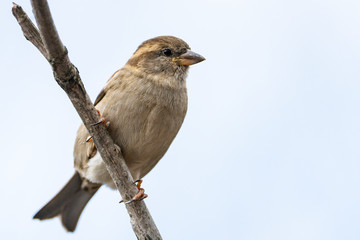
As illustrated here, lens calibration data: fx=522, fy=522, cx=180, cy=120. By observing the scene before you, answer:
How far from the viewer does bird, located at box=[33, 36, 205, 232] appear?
14.4 ft

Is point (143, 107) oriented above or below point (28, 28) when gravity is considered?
below

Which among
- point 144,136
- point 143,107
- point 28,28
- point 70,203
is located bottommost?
point 70,203

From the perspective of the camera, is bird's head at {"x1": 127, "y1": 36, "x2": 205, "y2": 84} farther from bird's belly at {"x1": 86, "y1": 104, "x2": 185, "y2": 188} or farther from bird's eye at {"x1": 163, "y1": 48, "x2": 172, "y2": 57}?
bird's belly at {"x1": 86, "y1": 104, "x2": 185, "y2": 188}

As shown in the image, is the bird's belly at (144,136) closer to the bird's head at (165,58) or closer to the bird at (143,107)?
the bird at (143,107)

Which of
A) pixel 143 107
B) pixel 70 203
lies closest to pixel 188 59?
pixel 143 107

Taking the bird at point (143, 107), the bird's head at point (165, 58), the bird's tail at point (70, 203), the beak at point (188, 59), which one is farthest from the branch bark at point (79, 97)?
the bird's tail at point (70, 203)

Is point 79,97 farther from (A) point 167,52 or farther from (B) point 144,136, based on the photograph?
(A) point 167,52

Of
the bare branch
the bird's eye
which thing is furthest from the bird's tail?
the bare branch

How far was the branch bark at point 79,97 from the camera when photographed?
3.11 metres

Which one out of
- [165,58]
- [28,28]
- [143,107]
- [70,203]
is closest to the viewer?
[28,28]

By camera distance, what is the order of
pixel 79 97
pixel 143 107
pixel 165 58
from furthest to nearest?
pixel 165 58
pixel 143 107
pixel 79 97

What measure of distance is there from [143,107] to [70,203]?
1.69 metres

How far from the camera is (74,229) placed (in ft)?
18.1

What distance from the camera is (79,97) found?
3629mm
